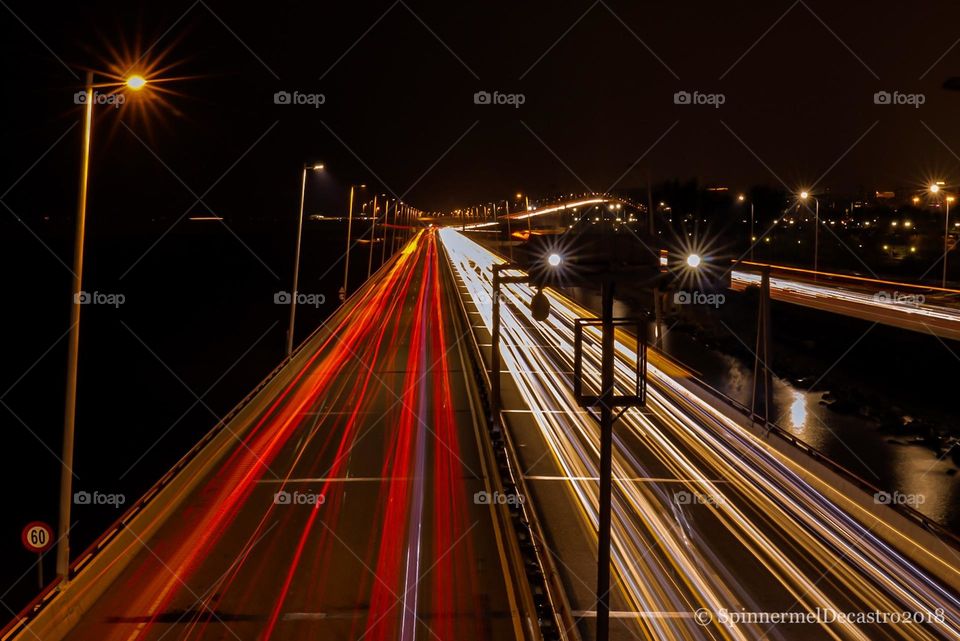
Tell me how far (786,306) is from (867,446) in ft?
74.3

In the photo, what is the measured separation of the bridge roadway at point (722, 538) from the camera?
824 cm

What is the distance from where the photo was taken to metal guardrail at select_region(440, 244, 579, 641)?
306 inches

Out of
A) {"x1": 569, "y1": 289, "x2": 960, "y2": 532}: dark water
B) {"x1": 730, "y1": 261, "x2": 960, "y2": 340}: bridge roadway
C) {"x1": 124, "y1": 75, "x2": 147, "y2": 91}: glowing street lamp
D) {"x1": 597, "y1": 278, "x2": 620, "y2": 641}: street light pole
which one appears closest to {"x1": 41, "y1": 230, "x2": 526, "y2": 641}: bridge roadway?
{"x1": 597, "y1": 278, "x2": 620, "y2": 641}: street light pole

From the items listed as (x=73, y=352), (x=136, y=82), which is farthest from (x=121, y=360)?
(x=136, y=82)

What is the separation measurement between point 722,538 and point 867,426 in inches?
549

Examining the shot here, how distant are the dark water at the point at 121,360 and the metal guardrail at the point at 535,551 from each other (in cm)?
633

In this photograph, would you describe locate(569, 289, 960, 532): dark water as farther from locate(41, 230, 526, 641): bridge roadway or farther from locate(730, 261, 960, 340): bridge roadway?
locate(41, 230, 526, 641): bridge roadway

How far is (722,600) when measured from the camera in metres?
8.54

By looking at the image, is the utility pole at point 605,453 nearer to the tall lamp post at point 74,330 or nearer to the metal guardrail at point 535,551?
the metal guardrail at point 535,551

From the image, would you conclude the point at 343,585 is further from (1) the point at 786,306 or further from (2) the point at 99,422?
(1) the point at 786,306

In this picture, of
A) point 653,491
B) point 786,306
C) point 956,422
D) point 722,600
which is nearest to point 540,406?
point 653,491

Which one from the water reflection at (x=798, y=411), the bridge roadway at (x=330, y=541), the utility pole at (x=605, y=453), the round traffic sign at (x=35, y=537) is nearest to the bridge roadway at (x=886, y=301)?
the water reflection at (x=798, y=411)

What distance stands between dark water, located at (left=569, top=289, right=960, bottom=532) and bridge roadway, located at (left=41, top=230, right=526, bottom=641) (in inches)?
347

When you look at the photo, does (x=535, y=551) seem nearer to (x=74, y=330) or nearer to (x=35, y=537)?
(x=35, y=537)
